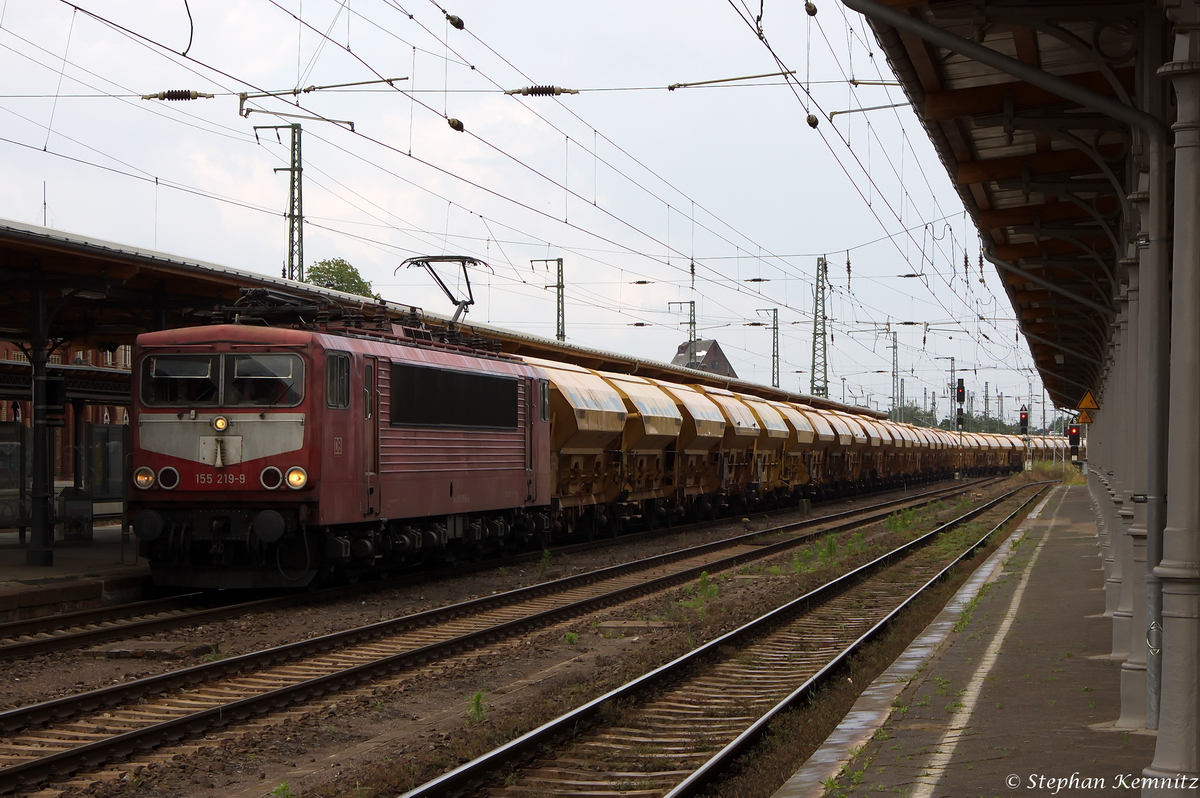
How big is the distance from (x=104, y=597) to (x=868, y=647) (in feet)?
30.6

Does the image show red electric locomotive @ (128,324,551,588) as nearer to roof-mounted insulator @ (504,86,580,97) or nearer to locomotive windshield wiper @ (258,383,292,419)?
locomotive windshield wiper @ (258,383,292,419)

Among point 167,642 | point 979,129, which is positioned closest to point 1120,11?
point 979,129

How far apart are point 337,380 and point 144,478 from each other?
2.70 meters

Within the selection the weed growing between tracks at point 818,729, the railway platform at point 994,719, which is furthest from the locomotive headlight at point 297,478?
the railway platform at point 994,719

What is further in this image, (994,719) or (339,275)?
(339,275)

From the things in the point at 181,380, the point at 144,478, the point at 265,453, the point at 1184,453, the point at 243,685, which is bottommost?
the point at 243,685

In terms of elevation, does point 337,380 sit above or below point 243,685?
above

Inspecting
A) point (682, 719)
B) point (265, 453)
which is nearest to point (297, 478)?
point (265, 453)

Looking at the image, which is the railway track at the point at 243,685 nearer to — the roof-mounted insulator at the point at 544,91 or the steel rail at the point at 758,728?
the steel rail at the point at 758,728

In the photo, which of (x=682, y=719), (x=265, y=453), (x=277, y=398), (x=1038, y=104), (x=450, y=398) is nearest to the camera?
(x=682, y=719)

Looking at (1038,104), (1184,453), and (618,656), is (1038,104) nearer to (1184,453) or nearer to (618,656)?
(1184,453)

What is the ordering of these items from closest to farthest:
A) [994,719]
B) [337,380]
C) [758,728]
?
[994,719]
[758,728]
[337,380]

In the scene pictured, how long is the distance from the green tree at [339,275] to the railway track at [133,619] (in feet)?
195

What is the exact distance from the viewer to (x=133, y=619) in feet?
45.4
